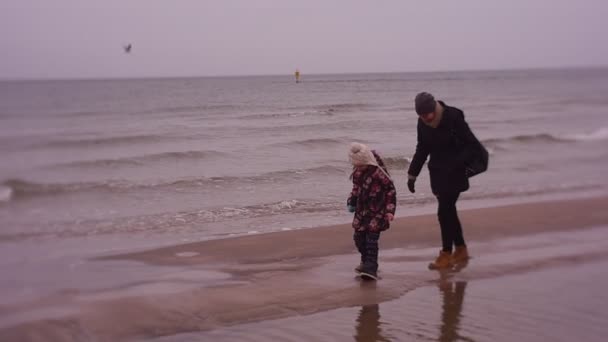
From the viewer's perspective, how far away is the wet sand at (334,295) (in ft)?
15.1

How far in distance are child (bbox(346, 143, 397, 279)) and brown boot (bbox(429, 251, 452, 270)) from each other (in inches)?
25.5

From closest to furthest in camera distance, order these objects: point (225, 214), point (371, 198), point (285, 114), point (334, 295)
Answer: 1. point (334, 295)
2. point (371, 198)
3. point (225, 214)
4. point (285, 114)

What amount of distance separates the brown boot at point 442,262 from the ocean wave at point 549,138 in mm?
13230

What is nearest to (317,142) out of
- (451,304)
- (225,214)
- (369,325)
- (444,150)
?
(225,214)

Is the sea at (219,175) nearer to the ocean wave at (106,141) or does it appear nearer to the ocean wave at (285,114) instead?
the ocean wave at (106,141)

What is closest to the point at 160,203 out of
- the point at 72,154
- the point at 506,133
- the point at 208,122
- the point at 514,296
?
the point at 514,296

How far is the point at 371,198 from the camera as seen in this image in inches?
228

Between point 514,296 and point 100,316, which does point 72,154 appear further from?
point 514,296

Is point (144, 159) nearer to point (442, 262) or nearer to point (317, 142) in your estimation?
point (317, 142)

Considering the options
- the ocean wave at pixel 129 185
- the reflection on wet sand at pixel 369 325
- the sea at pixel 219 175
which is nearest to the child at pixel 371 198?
the reflection on wet sand at pixel 369 325

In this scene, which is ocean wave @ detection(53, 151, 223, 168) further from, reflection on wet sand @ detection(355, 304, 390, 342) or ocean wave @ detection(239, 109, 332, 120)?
ocean wave @ detection(239, 109, 332, 120)

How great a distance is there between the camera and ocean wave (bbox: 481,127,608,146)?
1939 cm

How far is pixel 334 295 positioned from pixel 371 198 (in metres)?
0.94

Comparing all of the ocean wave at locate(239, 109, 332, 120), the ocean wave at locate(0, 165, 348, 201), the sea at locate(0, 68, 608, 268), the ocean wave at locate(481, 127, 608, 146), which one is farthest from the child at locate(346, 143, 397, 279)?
the ocean wave at locate(239, 109, 332, 120)
